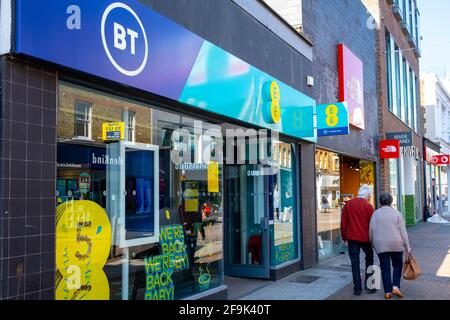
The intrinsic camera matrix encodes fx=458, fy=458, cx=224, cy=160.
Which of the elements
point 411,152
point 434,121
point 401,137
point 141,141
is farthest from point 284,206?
point 434,121

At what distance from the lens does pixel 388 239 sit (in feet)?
23.3

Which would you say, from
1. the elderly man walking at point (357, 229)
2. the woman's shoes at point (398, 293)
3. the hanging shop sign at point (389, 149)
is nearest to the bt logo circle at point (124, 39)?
the elderly man walking at point (357, 229)

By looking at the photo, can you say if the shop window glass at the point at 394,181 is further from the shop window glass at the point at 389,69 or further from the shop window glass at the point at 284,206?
the shop window glass at the point at 284,206

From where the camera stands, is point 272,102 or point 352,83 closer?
point 272,102

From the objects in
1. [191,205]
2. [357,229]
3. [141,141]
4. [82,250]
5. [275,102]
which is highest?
[275,102]

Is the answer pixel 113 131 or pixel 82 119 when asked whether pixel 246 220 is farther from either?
pixel 82 119

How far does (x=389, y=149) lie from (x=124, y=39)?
13610mm

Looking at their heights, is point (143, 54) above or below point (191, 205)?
above

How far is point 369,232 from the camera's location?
7414mm

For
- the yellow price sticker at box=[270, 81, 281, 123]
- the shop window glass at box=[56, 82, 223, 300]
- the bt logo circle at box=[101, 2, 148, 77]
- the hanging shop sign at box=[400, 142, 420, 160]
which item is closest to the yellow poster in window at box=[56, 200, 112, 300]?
the shop window glass at box=[56, 82, 223, 300]

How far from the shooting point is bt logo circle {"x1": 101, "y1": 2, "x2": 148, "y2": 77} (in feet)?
15.3

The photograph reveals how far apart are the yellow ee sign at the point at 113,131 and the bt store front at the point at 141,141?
1 cm

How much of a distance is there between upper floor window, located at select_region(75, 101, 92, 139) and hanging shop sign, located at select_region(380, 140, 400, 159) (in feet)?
45.3
